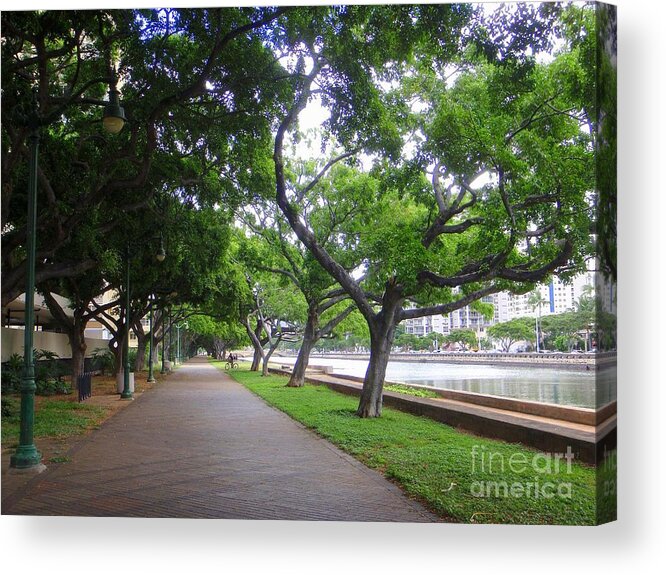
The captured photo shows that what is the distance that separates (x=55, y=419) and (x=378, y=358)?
22.3 feet

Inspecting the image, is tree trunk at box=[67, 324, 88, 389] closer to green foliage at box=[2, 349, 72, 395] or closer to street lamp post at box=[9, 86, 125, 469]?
green foliage at box=[2, 349, 72, 395]

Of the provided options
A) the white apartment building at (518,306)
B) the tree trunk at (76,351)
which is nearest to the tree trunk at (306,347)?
the white apartment building at (518,306)

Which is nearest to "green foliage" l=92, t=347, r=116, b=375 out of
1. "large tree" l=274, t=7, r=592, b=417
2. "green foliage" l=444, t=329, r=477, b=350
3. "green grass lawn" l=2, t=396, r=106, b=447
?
"green grass lawn" l=2, t=396, r=106, b=447

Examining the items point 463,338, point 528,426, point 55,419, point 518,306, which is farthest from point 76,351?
point 528,426

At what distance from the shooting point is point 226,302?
22891mm

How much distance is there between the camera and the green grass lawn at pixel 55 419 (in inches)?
392

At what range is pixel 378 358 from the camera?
12.3 meters

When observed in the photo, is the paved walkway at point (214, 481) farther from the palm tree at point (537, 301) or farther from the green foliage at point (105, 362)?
the green foliage at point (105, 362)

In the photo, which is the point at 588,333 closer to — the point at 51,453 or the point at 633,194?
the point at 633,194

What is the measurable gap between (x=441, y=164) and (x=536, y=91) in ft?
7.08

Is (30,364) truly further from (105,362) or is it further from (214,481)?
(105,362)

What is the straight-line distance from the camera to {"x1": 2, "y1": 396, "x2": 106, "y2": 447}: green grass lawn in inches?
392

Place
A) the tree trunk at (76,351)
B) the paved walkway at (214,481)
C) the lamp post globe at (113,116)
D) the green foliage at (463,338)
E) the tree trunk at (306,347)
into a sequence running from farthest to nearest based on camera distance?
1. the tree trunk at (76,351)
2. the tree trunk at (306,347)
3. the green foliage at (463,338)
4. the lamp post globe at (113,116)
5. the paved walkway at (214,481)

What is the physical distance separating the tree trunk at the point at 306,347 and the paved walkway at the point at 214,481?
6.93 meters
